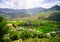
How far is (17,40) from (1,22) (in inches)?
51.5

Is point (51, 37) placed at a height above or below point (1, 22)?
below

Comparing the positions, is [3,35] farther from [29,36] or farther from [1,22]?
[29,36]

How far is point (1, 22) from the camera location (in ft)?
28.7

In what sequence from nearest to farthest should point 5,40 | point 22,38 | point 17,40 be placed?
point 5,40 < point 17,40 < point 22,38

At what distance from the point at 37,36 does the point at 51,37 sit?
33.6 inches

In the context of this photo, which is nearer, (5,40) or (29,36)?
(5,40)

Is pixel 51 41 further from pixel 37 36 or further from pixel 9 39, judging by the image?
pixel 9 39

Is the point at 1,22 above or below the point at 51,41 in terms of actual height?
above

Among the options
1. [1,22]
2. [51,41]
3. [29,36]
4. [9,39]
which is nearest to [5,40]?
[9,39]

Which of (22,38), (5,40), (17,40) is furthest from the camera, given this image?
(22,38)

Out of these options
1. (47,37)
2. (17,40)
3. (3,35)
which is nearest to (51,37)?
(47,37)

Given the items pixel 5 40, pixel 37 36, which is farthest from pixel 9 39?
pixel 37 36

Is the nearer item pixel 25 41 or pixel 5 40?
pixel 5 40

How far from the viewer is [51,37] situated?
9359 millimetres
